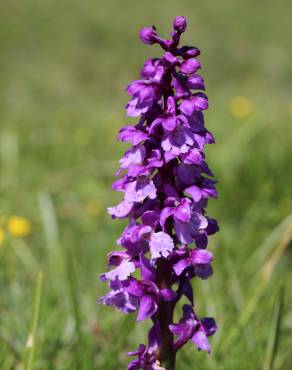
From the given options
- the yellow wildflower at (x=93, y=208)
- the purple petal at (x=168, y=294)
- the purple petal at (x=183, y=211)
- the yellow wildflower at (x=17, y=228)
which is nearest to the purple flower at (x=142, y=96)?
the purple petal at (x=183, y=211)

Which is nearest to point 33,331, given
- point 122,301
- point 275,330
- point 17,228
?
point 122,301

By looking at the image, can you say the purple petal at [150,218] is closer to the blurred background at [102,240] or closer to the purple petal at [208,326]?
the purple petal at [208,326]

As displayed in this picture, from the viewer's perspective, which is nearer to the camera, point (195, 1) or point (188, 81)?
point (188, 81)

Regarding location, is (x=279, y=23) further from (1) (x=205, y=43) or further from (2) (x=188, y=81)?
(2) (x=188, y=81)

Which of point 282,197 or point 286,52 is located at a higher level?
A: point 286,52

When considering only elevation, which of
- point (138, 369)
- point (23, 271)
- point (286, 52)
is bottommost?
point (138, 369)

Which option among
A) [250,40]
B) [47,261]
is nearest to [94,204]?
[47,261]

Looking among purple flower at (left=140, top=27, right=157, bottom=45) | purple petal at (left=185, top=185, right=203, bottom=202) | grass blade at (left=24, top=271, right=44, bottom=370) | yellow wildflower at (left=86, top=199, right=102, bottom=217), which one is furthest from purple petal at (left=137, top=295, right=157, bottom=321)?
yellow wildflower at (left=86, top=199, right=102, bottom=217)
